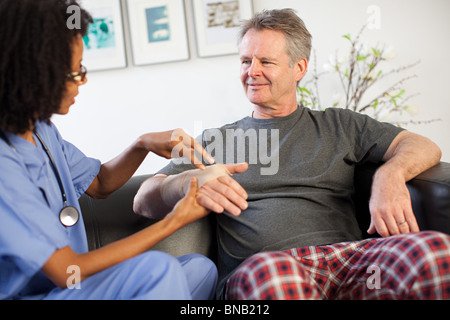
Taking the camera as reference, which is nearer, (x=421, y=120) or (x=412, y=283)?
(x=412, y=283)

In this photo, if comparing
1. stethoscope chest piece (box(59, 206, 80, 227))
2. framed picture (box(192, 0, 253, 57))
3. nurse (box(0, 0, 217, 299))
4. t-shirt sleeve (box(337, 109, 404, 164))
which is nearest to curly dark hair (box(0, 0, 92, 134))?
nurse (box(0, 0, 217, 299))

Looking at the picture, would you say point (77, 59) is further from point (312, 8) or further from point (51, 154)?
point (312, 8)

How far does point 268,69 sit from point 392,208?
0.71m

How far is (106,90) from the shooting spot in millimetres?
2846

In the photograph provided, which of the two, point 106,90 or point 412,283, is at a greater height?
point 106,90

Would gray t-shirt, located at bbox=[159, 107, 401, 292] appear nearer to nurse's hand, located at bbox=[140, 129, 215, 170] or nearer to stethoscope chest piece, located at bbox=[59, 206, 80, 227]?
nurse's hand, located at bbox=[140, 129, 215, 170]

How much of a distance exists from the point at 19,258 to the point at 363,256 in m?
0.81

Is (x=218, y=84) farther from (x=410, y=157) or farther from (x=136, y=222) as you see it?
(x=410, y=157)

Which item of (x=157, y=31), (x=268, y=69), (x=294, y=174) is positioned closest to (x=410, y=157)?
(x=294, y=174)

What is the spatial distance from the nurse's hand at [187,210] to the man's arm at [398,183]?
0.50 meters

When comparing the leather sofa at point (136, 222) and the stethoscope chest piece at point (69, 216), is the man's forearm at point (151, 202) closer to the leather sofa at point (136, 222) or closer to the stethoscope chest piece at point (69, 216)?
the leather sofa at point (136, 222)

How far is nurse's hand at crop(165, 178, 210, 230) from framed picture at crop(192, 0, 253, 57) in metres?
1.83

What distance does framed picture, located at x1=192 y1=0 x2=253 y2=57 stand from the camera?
2.71 meters
